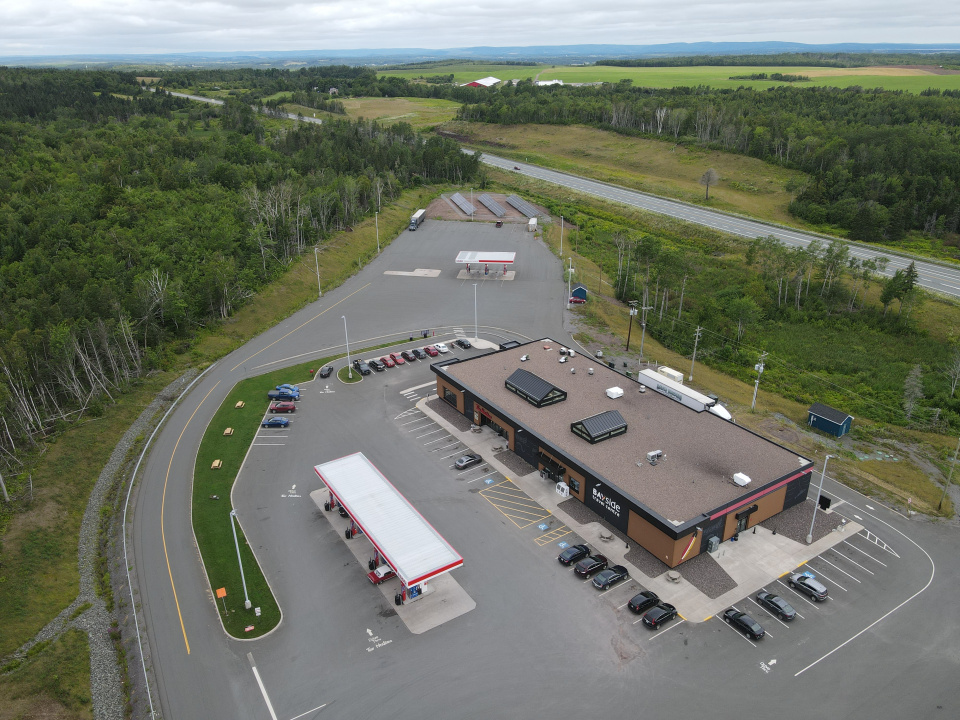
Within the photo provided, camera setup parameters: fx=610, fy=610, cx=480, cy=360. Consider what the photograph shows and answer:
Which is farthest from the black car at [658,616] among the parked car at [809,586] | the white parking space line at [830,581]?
the white parking space line at [830,581]

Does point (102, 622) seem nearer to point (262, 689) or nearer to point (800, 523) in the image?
point (262, 689)

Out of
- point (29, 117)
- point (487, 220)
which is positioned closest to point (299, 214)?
point (487, 220)

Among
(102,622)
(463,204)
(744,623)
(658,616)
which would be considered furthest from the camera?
(463,204)

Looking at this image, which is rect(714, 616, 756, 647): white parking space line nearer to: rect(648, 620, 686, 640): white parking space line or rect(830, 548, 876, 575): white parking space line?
rect(648, 620, 686, 640): white parking space line

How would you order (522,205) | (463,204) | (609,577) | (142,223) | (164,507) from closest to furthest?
(609,577), (164,507), (142,223), (522,205), (463,204)

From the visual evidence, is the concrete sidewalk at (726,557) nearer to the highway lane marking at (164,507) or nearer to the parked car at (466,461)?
the parked car at (466,461)

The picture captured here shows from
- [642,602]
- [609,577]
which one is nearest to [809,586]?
[642,602]
